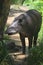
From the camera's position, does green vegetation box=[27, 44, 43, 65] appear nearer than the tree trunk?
Yes

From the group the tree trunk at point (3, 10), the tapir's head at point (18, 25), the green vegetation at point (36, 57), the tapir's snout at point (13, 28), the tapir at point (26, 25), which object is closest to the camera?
the green vegetation at point (36, 57)

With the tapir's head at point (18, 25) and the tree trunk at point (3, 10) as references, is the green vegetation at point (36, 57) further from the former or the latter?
the tree trunk at point (3, 10)

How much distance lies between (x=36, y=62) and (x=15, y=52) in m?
1.65

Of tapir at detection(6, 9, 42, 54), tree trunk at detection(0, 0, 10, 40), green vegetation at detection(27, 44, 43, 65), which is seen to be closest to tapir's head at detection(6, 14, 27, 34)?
tapir at detection(6, 9, 42, 54)

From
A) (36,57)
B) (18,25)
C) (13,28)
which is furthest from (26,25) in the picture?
(36,57)

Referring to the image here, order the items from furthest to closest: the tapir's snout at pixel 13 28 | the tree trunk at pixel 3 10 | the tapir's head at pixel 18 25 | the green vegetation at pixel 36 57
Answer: the tapir's head at pixel 18 25, the tapir's snout at pixel 13 28, the tree trunk at pixel 3 10, the green vegetation at pixel 36 57

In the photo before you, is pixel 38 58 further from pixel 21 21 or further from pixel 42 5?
pixel 42 5

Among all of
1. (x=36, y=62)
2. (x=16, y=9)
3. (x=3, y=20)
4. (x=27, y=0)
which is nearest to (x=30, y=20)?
(x=3, y=20)

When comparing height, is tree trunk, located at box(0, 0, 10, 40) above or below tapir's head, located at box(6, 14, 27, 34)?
above

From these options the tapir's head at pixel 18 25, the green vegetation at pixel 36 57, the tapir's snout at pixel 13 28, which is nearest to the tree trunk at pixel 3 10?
the tapir's snout at pixel 13 28

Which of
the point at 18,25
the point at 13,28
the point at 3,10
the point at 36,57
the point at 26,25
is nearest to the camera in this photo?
the point at 36,57

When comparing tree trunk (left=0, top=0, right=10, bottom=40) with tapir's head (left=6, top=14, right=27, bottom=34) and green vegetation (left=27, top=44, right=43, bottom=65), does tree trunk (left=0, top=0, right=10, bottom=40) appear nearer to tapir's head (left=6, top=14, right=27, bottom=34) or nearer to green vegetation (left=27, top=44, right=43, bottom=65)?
tapir's head (left=6, top=14, right=27, bottom=34)

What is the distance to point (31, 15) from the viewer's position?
7.43 metres

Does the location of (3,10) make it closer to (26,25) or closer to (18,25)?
(18,25)
